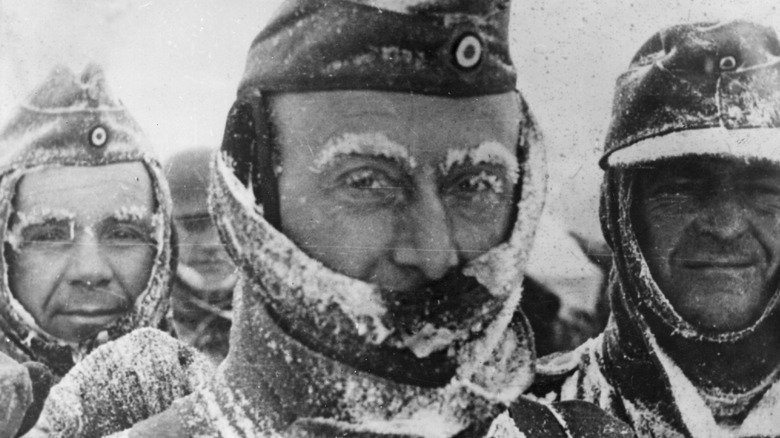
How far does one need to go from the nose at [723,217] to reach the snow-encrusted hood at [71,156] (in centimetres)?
188

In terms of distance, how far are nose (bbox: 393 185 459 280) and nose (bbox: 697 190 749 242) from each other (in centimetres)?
91

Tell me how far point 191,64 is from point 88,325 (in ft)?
3.33

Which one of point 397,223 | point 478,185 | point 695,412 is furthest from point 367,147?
point 695,412

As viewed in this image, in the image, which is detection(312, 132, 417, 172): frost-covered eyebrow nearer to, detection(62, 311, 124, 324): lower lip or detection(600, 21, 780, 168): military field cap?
detection(600, 21, 780, 168): military field cap

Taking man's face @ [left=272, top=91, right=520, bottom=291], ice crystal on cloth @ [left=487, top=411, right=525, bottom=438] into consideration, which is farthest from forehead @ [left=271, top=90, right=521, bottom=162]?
ice crystal on cloth @ [left=487, top=411, right=525, bottom=438]

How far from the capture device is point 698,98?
2.79 m

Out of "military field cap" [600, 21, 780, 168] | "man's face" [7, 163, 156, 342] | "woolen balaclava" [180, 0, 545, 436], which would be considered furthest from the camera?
"man's face" [7, 163, 156, 342]

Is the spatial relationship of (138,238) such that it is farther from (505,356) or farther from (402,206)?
(505,356)

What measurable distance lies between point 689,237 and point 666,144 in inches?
13.1

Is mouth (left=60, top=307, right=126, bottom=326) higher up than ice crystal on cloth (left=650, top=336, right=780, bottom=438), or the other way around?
mouth (left=60, top=307, right=126, bottom=326)

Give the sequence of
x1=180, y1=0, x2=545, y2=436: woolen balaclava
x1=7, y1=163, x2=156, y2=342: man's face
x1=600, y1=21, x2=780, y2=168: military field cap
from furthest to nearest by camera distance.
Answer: x1=7, y1=163, x2=156, y2=342: man's face
x1=600, y1=21, x2=780, y2=168: military field cap
x1=180, y1=0, x2=545, y2=436: woolen balaclava

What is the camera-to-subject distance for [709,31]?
9.26 feet

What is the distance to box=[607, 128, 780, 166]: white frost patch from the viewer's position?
279 cm

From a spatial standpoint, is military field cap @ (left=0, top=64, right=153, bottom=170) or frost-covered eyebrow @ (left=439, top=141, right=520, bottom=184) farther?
military field cap @ (left=0, top=64, right=153, bottom=170)
